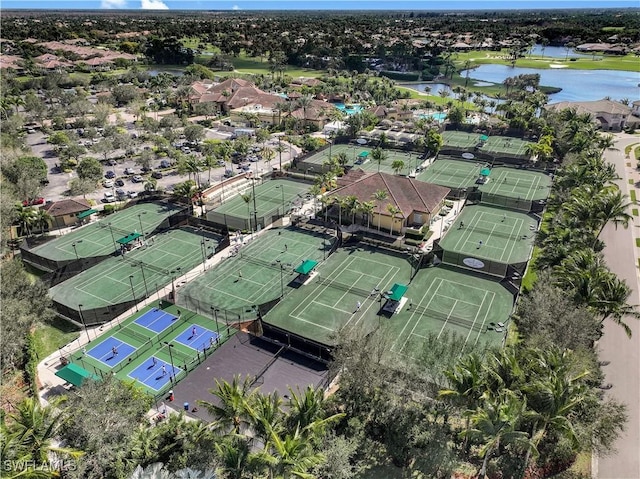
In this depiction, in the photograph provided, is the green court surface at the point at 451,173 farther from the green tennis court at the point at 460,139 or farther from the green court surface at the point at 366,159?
the green tennis court at the point at 460,139

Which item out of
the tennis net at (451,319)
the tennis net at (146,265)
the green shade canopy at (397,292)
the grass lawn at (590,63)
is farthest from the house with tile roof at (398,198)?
the grass lawn at (590,63)

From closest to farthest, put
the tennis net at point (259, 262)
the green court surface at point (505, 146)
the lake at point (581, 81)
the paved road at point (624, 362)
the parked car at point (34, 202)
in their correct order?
the paved road at point (624, 362) → the tennis net at point (259, 262) → the parked car at point (34, 202) → the green court surface at point (505, 146) → the lake at point (581, 81)

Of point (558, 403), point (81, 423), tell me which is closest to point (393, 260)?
point (558, 403)

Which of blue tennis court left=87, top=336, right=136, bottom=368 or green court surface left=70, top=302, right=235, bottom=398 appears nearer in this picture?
green court surface left=70, top=302, right=235, bottom=398

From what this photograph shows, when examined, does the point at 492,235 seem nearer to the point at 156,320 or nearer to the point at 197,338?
Answer: the point at 197,338

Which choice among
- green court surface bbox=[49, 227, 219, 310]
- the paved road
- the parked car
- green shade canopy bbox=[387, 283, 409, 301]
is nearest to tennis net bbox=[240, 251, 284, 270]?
green court surface bbox=[49, 227, 219, 310]

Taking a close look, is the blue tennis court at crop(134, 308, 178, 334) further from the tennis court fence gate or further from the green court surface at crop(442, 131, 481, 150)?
the green court surface at crop(442, 131, 481, 150)
